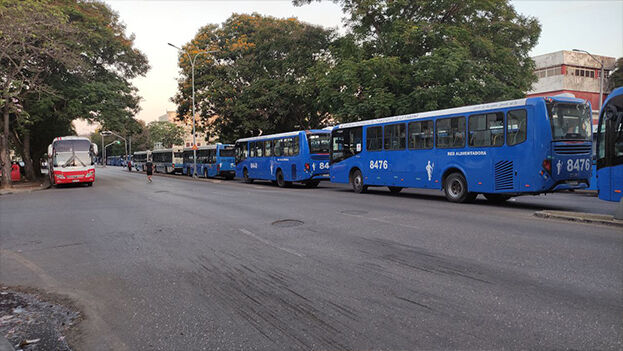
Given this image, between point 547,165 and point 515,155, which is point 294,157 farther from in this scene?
point 547,165

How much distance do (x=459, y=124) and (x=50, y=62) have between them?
26014 millimetres

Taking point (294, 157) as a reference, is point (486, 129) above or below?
above

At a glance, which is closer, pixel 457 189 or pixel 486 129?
pixel 486 129

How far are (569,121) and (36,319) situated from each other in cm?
1328

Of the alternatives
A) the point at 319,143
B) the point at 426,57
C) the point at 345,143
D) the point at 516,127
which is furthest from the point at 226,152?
the point at 516,127

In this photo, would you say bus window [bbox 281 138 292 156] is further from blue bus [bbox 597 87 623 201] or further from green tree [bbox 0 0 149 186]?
blue bus [bbox 597 87 623 201]

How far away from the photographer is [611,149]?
34.0ft

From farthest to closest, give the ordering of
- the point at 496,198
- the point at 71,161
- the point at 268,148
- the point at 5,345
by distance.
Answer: the point at 268,148
the point at 71,161
the point at 496,198
the point at 5,345

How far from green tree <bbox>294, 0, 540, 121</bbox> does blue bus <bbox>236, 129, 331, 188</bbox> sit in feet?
10.5

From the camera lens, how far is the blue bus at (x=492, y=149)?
11.8 metres

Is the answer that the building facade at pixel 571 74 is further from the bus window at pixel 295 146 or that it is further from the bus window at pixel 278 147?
the bus window at pixel 295 146

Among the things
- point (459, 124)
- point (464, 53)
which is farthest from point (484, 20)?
point (459, 124)

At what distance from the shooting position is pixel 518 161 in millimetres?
12125

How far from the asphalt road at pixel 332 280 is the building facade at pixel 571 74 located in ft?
144
